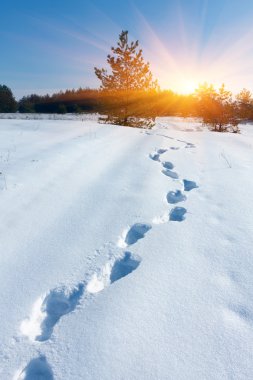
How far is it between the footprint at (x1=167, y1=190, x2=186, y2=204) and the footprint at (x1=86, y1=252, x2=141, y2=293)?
1289mm

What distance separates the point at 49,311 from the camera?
175cm

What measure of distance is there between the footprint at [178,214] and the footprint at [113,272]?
0.82 metres

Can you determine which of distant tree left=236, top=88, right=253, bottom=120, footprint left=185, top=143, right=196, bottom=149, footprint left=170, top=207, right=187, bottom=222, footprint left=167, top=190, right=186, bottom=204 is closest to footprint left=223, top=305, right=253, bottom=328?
footprint left=170, top=207, right=187, bottom=222

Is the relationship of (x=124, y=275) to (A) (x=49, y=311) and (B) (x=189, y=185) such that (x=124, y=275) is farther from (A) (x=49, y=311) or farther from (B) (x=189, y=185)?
(B) (x=189, y=185)

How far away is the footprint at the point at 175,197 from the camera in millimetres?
3404

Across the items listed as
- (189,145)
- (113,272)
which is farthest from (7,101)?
(113,272)

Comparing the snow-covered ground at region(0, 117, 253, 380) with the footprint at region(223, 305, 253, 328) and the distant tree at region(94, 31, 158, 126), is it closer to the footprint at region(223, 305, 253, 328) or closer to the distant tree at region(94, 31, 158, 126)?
the footprint at region(223, 305, 253, 328)

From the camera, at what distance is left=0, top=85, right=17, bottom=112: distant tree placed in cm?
4162

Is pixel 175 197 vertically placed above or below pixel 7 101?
below

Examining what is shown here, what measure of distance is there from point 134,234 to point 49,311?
3.55 feet

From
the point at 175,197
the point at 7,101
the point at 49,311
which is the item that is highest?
the point at 7,101

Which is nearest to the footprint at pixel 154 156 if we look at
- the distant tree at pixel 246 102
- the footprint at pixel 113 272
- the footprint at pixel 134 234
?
the footprint at pixel 134 234

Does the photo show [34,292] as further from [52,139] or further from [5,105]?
[5,105]

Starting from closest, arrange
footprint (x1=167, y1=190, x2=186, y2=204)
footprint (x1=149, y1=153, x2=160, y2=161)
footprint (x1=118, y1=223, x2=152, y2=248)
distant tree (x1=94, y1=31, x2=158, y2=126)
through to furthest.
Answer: footprint (x1=118, y1=223, x2=152, y2=248), footprint (x1=167, y1=190, x2=186, y2=204), footprint (x1=149, y1=153, x2=160, y2=161), distant tree (x1=94, y1=31, x2=158, y2=126)
